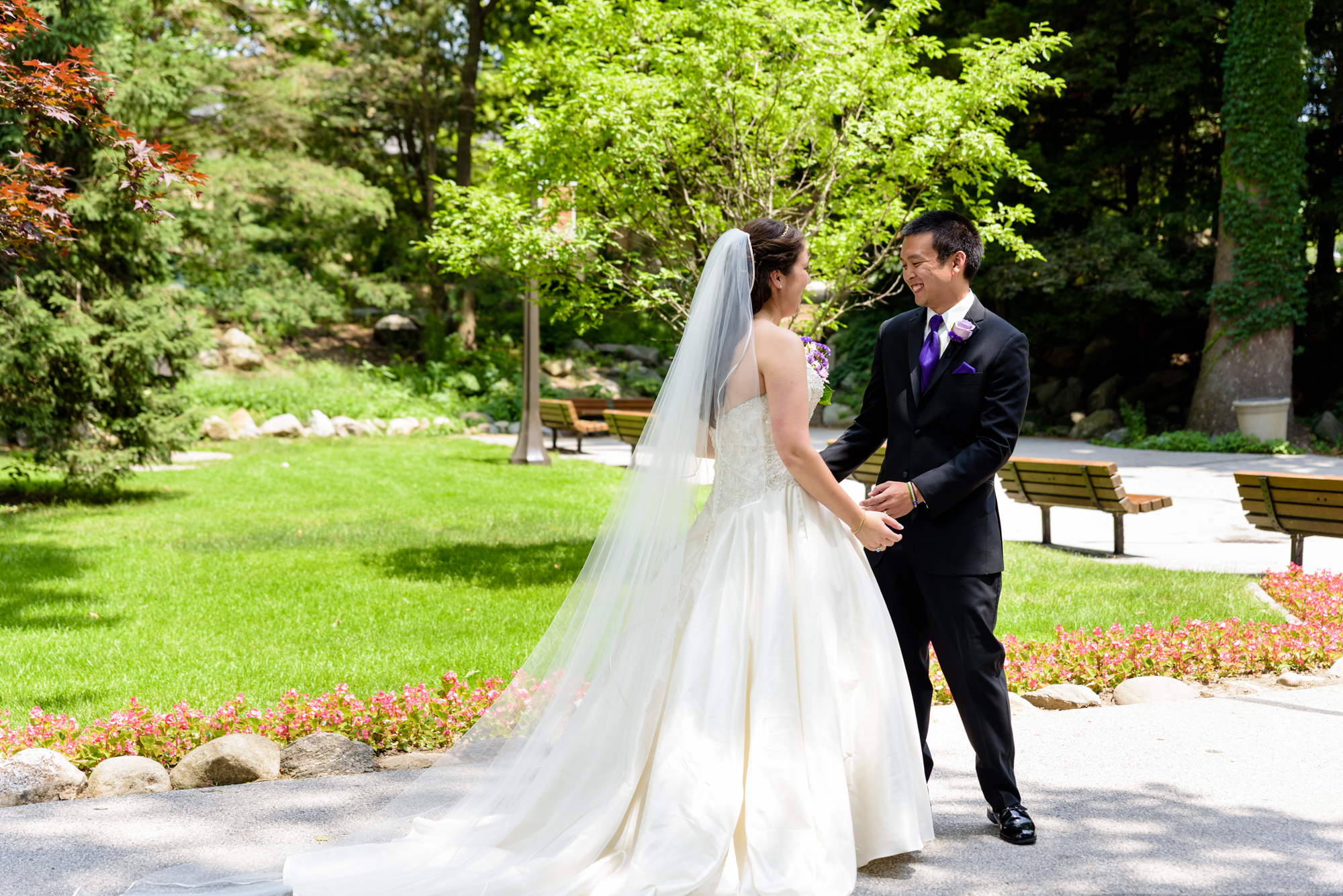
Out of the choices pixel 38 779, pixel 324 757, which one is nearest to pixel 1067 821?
pixel 324 757

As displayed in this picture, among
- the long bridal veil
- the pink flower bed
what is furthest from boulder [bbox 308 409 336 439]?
the long bridal veil

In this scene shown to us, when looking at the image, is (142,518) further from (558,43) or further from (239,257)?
(239,257)

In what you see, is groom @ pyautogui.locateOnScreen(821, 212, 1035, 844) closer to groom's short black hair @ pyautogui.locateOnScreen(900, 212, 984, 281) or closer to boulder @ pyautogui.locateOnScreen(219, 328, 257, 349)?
groom's short black hair @ pyautogui.locateOnScreen(900, 212, 984, 281)

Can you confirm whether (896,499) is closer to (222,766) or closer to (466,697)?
(466,697)

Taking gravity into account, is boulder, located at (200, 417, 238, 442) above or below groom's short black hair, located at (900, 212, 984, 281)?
below

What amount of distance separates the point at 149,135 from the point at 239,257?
672cm

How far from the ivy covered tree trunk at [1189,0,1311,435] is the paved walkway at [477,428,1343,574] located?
8.13 feet

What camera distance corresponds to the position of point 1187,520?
11.4 m

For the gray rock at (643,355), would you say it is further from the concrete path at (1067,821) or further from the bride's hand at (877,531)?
the bride's hand at (877,531)

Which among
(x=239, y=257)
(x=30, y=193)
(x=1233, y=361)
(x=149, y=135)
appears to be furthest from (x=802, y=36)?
(x=239, y=257)

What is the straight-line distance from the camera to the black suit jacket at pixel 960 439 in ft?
11.6

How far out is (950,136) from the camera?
26.0 feet

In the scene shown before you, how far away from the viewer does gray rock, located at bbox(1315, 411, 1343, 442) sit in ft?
63.7

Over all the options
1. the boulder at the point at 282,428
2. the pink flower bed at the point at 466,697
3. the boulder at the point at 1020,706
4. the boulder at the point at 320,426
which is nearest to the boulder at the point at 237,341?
the boulder at the point at 320,426
